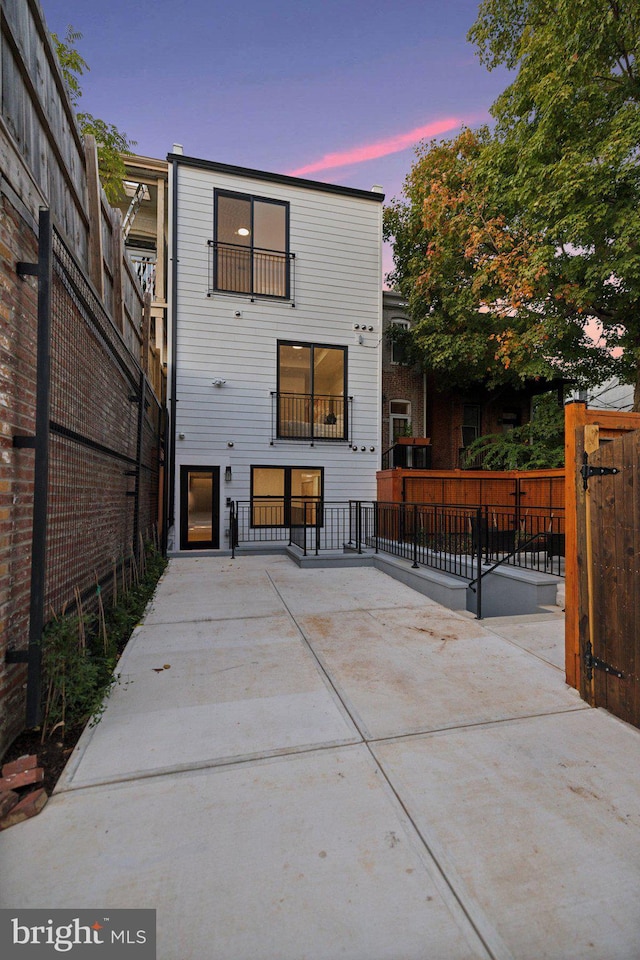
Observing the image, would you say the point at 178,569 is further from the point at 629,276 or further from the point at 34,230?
the point at 629,276

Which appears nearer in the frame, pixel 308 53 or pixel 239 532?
pixel 308 53

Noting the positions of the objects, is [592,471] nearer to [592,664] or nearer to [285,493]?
[592,664]

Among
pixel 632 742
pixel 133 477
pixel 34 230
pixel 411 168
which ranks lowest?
pixel 632 742

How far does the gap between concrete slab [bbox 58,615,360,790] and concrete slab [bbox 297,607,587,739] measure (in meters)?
0.23

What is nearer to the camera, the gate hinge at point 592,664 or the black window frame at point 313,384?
the gate hinge at point 592,664

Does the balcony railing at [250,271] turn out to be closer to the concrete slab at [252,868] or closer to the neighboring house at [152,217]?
the neighboring house at [152,217]

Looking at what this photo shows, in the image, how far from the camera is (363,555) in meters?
8.00

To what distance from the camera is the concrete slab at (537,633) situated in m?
3.67

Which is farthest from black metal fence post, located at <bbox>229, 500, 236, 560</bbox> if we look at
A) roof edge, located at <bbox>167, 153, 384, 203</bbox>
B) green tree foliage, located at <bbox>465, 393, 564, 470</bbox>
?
green tree foliage, located at <bbox>465, 393, 564, 470</bbox>

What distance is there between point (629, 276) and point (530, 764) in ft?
31.2

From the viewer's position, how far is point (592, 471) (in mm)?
2799

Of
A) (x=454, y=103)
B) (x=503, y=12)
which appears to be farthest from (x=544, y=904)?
(x=503, y=12)

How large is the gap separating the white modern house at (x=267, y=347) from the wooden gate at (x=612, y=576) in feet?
22.6

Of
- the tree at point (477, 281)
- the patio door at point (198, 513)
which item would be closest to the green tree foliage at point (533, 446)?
the tree at point (477, 281)
